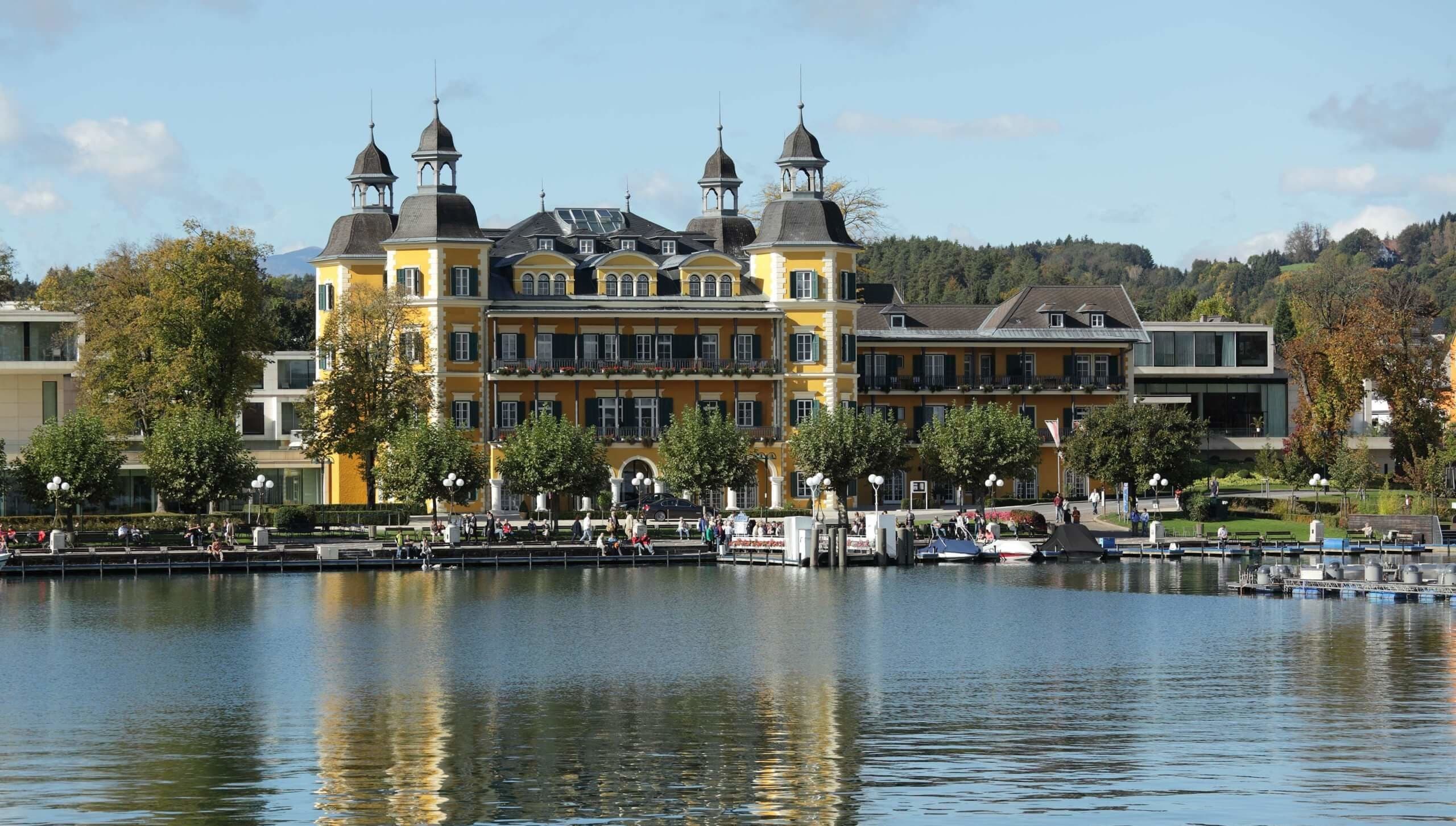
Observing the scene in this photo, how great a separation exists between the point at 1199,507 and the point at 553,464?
1046 inches

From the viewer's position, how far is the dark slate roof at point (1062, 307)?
10625 centimetres

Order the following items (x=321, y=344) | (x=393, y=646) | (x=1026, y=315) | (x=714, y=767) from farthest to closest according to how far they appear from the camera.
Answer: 1. (x=1026, y=315)
2. (x=321, y=344)
3. (x=393, y=646)
4. (x=714, y=767)

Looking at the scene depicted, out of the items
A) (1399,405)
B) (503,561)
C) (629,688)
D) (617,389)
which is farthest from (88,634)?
(1399,405)

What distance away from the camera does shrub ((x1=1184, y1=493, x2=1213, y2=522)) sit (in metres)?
89.4

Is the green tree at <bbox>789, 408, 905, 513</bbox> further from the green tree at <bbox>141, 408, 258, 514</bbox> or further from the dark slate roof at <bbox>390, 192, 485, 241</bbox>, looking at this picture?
the green tree at <bbox>141, 408, 258, 514</bbox>

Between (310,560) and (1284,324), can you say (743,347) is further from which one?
(1284,324)

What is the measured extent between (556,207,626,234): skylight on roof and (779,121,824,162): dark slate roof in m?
9.96

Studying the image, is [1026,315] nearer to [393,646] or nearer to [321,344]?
[321,344]

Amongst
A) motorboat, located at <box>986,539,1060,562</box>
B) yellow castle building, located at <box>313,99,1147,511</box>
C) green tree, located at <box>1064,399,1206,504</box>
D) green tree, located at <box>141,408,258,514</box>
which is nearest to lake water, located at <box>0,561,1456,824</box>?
motorboat, located at <box>986,539,1060,562</box>

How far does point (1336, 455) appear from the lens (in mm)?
96188

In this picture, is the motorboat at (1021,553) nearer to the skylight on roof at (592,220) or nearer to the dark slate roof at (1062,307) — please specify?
the dark slate roof at (1062,307)

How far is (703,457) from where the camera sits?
9062 centimetres

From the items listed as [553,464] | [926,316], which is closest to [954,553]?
[553,464]

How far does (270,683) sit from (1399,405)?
6871 cm
